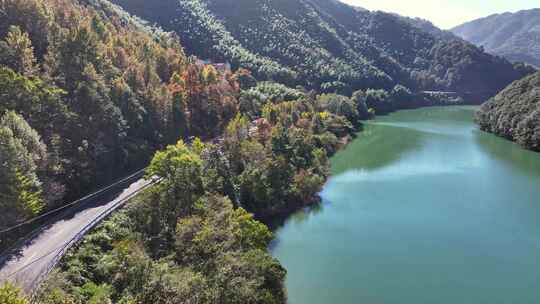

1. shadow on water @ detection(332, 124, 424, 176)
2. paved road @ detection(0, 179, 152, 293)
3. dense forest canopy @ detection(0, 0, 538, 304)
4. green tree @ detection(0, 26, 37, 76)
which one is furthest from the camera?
shadow on water @ detection(332, 124, 424, 176)

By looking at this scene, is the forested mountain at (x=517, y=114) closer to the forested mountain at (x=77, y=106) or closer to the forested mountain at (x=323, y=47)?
the forested mountain at (x=323, y=47)

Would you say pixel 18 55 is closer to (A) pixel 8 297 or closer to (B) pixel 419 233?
(A) pixel 8 297

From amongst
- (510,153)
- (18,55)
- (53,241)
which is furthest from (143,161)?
(510,153)

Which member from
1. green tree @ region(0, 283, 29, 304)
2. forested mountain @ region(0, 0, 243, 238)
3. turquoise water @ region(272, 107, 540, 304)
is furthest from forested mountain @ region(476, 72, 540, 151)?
green tree @ region(0, 283, 29, 304)

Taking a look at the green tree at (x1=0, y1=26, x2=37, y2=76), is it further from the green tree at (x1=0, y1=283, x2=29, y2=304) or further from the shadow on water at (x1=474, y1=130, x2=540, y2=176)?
the shadow on water at (x1=474, y1=130, x2=540, y2=176)

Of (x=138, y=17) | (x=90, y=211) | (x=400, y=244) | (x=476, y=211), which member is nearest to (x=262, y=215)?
(x=400, y=244)

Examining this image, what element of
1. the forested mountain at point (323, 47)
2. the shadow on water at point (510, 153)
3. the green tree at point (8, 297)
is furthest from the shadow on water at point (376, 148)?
the green tree at point (8, 297)
